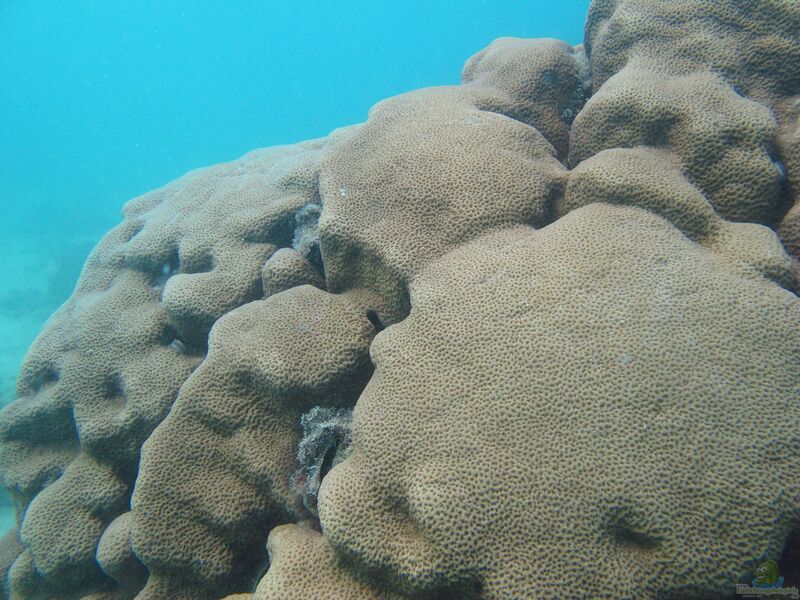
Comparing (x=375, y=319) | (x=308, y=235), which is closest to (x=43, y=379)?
(x=308, y=235)

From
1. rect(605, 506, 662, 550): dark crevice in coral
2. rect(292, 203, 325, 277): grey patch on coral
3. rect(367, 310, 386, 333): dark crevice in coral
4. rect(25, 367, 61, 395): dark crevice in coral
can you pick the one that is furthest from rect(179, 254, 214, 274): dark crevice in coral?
rect(605, 506, 662, 550): dark crevice in coral

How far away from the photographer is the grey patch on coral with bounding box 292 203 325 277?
14.0ft

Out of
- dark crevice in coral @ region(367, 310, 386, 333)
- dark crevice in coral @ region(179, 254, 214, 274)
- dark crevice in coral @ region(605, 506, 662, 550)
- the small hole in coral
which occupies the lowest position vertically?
dark crevice in coral @ region(605, 506, 662, 550)

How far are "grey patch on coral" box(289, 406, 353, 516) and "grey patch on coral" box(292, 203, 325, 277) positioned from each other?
4.91 ft

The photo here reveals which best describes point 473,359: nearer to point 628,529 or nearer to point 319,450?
point 628,529

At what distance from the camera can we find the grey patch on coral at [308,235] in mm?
4258

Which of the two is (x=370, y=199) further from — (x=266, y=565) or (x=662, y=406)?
(x=266, y=565)

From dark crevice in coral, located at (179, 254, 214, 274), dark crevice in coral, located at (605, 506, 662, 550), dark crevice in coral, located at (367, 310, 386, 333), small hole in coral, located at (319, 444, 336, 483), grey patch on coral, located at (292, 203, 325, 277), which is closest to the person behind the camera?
dark crevice in coral, located at (605, 506, 662, 550)

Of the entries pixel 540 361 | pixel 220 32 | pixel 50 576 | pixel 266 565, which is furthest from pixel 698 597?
pixel 220 32

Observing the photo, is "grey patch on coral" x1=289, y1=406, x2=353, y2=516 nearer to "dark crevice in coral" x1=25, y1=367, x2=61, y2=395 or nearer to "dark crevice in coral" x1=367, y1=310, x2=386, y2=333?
"dark crevice in coral" x1=367, y1=310, x2=386, y2=333

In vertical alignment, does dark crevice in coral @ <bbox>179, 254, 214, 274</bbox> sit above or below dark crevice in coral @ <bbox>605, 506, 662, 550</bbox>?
above

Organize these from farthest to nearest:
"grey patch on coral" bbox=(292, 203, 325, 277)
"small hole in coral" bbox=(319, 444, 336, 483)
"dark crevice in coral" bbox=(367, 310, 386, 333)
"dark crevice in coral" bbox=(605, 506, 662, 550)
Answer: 1. "grey patch on coral" bbox=(292, 203, 325, 277)
2. "dark crevice in coral" bbox=(367, 310, 386, 333)
3. "small hole in coral" bbox=(319, 444, 336, 483)
4. "dark crevice in coral" bbox=(605, 506, 662, 550)

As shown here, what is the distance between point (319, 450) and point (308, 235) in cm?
212

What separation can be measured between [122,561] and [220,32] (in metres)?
188
